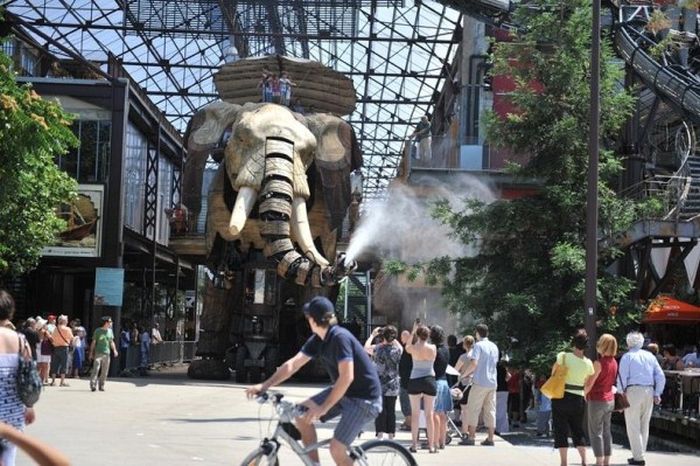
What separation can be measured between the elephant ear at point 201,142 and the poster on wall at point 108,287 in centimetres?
548

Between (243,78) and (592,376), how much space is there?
16830 mm

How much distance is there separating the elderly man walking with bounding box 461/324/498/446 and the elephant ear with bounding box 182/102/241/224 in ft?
36.4

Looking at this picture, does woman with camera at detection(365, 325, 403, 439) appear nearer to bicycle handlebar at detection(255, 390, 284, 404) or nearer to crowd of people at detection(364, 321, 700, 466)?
crowd of people at detection(364, 321, 700, 466)

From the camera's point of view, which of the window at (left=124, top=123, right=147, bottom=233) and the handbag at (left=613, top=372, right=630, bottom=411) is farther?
the window at (left=124, top=123, right=147, bottom=233)

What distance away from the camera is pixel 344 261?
22562 millimetres

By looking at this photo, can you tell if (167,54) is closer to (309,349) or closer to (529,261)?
(529,261)

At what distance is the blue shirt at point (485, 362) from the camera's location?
49.7 feet

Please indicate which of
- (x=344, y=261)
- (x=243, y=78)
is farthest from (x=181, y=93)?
(x=344, y=261)

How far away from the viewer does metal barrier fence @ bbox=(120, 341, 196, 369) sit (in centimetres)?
3110

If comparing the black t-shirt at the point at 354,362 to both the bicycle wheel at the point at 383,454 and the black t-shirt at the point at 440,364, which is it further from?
the black t-shirt at the point at 440,364

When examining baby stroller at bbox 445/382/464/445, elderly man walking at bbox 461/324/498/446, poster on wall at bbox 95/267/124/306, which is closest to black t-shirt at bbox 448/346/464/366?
baby stroller at bbox 445/382/464/445

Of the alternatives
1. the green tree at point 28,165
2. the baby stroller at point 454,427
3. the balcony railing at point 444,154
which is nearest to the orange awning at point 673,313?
the balcony railing at point 444,154

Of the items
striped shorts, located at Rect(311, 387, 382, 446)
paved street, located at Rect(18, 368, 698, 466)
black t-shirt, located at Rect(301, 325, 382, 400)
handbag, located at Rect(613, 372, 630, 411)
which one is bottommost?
paved street, located at Rect(18, 368, 698, 466)

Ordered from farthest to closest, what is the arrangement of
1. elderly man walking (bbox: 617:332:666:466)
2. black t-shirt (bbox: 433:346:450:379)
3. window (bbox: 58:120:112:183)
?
window (bbox: 58:120:112:183) < black t-shirt (bbox: 433:346:450:379) < elderly man walking (bbox: 617:332:666:466)
